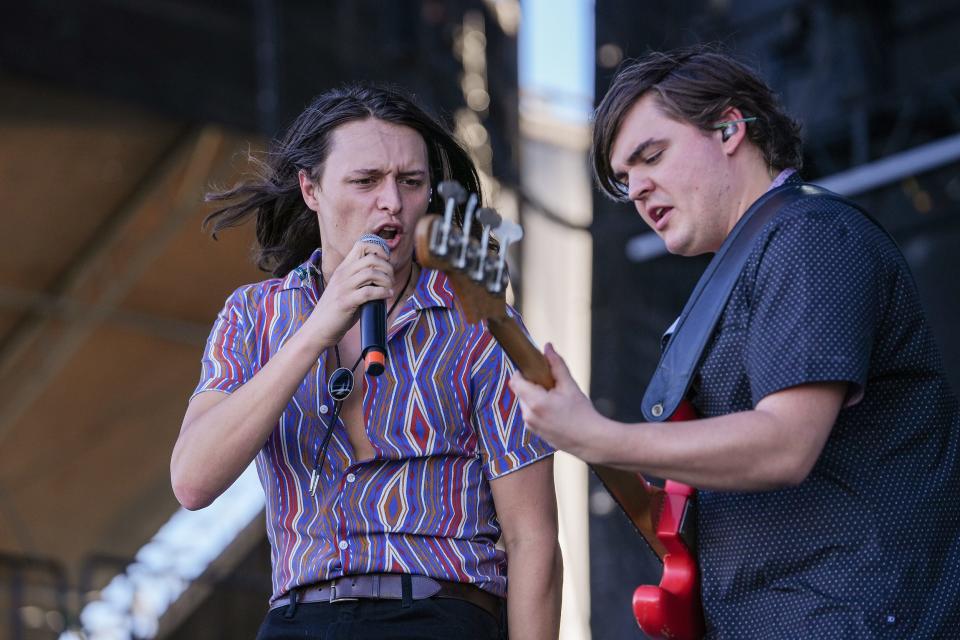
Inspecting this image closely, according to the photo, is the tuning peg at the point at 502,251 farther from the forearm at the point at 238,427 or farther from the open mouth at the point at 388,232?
the open mouth at the point at 388,232

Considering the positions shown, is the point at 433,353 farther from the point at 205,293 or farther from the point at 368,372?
the point at 205,293

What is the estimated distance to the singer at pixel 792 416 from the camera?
1.84m

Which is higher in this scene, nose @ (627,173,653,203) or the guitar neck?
nose @ (627,173,653,203)

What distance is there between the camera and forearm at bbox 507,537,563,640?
241 cm

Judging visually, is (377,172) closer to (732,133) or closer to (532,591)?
(732,133)

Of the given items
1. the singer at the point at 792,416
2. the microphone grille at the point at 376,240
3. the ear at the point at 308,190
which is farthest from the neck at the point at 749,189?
the ear at the point at 308,190

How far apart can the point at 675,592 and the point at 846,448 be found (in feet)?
1.49

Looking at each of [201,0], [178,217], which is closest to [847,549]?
[201,0]

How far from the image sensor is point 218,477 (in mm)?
2273

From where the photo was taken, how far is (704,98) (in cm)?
229

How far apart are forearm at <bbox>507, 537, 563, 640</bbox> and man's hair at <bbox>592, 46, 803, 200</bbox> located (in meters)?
0.76

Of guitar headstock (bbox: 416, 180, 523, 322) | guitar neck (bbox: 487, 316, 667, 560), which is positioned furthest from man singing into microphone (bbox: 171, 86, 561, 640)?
guitar headstock (bbox: 416, 180, 523, 322)

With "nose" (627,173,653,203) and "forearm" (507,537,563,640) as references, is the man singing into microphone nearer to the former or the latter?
"forearm" (507,537,563,640)

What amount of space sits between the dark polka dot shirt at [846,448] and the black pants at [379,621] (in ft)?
1.53
